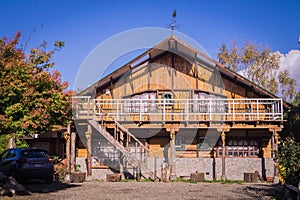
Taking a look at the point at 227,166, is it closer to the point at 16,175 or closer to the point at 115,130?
the point at 115,130

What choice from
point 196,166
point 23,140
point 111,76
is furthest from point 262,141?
point 23,140

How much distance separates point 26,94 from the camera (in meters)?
13.2

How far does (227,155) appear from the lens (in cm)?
2522

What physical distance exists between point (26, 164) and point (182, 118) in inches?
401

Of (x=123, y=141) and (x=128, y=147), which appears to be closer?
(x=128, y=147)

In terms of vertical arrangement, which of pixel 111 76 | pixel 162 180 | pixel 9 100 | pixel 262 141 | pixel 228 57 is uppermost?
pixel 228 57

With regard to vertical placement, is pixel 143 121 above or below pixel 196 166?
above

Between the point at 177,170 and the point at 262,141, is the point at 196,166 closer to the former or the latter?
the point at 177,170

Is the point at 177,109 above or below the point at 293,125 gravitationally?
above

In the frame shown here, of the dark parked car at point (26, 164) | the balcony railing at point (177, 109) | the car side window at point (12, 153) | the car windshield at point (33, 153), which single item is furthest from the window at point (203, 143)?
the car side window at point (12, 153)

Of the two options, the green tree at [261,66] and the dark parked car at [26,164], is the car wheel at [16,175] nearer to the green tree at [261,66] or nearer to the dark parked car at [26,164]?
the dark parked car at [26,164]

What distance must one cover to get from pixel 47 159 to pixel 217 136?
430 inches

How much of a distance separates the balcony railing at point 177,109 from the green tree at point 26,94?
8.12 meters

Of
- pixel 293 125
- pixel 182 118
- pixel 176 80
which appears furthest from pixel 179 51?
pixel 293 125
